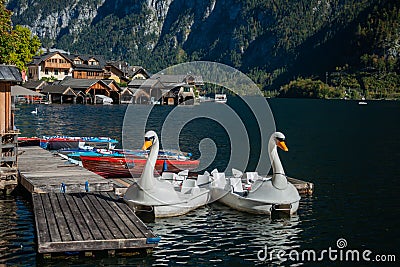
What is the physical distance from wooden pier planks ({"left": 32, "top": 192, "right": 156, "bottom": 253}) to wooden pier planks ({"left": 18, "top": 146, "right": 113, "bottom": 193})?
101cm

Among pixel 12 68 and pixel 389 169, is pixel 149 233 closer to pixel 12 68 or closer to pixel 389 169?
pixel 12 68

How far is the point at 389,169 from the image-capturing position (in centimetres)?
4191

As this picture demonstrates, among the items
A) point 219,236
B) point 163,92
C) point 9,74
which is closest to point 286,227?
point 219,236

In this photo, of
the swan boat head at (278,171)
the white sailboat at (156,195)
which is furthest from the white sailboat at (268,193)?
the white sailboat at (156,195)

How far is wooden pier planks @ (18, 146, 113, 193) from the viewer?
88.1ft

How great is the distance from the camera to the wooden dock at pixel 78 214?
19500 millimetres

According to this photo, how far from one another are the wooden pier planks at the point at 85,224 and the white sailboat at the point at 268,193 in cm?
512

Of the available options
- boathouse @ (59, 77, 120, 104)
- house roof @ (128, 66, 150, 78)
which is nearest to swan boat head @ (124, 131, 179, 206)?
boathouse @ (59, 77, 120, 104)

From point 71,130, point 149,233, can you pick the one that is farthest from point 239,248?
point 71,130

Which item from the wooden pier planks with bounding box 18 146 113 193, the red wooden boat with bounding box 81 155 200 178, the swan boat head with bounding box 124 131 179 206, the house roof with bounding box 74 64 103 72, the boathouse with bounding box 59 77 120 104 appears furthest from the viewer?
the house roof with bounding box 74 64 103 72

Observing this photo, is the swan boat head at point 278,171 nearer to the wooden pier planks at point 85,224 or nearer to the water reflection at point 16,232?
the wooden pier planks at point 85,224

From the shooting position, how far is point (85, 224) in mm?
21234

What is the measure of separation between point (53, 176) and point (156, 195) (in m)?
6.51

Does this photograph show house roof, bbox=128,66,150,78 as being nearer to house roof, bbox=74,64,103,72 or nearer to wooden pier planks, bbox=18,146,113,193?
house roof, bbox=74,64,103,72
